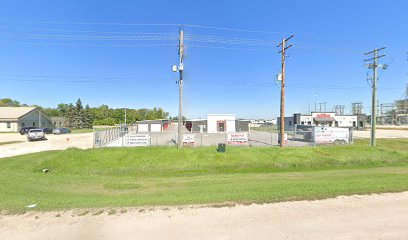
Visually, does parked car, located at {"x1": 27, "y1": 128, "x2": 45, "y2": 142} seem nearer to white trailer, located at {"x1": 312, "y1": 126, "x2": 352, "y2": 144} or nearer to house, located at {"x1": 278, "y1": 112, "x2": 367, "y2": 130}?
white trailer, located at {"x1": 312, "y1": 126, "x2": 352, "y2": 144}

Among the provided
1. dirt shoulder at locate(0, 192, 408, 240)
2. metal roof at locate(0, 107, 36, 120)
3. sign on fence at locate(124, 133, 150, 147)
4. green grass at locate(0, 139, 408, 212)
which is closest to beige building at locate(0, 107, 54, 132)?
metal roof at locate(0, 107, 36, 120)

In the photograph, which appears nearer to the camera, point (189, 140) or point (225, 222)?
point (225, 222)

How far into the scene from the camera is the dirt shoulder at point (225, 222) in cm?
459

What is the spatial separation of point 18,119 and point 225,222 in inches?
2581

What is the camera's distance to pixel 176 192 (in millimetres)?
7609

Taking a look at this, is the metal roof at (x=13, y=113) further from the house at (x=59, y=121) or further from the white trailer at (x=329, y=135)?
the white trailer at (x=329, y=135)

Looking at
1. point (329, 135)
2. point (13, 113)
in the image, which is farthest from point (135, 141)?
point (13, 113)

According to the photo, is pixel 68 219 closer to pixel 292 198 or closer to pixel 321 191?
pixel 292 198

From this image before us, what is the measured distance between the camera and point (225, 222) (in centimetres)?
514

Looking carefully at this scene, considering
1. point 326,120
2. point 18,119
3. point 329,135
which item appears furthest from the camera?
point 326,120

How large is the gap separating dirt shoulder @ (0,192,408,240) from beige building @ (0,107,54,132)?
62249mm

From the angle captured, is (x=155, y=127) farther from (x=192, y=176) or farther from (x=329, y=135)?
(x=192, y=176)

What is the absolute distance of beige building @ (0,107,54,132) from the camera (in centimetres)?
5366

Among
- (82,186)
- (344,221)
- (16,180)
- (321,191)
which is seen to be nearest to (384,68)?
(321,191)
